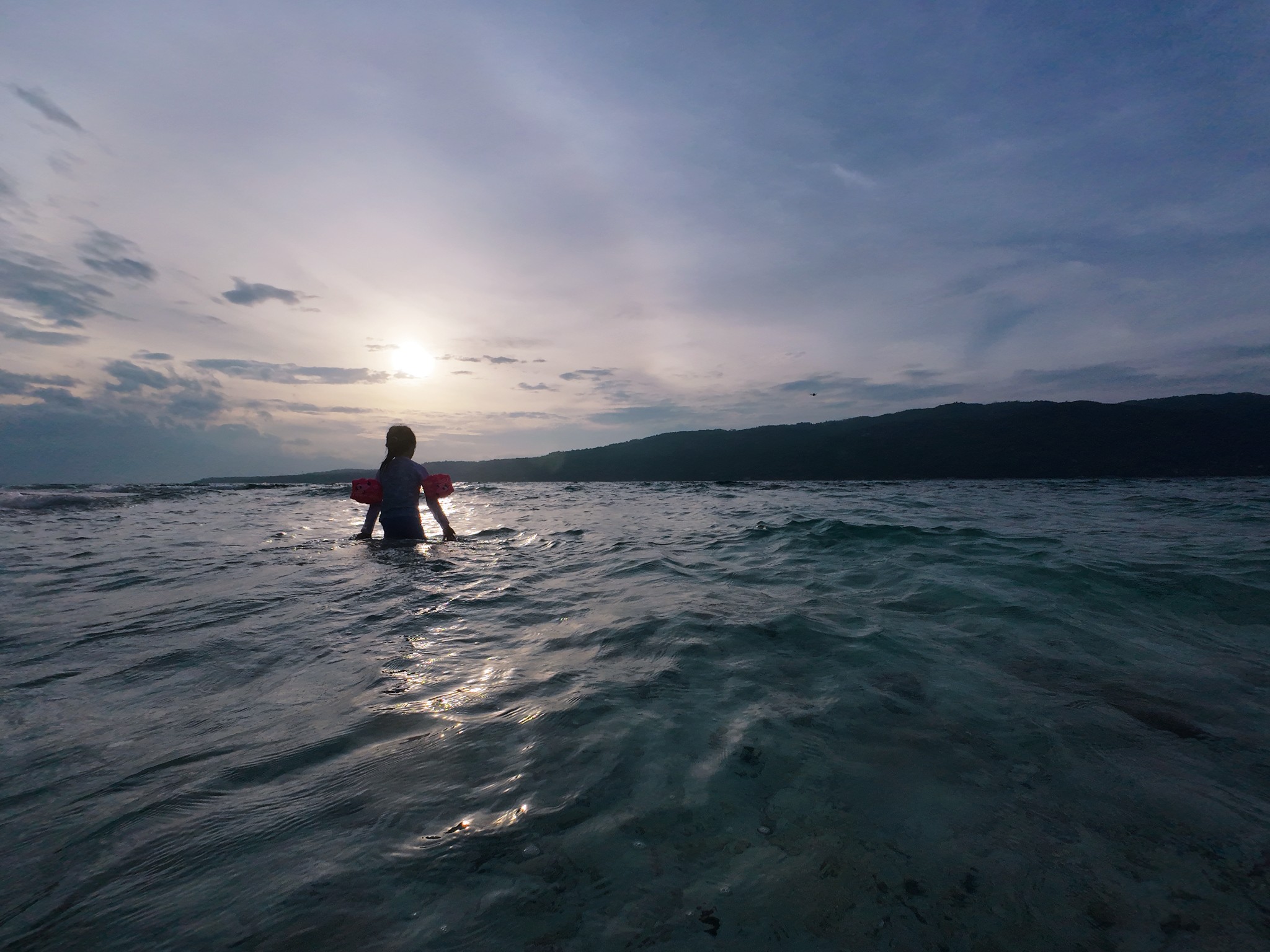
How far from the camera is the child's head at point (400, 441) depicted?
9945 millimetres

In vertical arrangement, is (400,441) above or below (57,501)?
Answer: above

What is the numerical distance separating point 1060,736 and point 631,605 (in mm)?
4149

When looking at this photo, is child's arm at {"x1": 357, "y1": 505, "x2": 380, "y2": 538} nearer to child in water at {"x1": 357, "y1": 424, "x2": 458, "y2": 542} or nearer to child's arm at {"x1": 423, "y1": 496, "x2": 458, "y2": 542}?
Answer: child in water at {"x1": 357, "y1": 424, "x2": 458, "y2": 542}

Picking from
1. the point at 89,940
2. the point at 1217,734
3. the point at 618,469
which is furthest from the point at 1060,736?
the point at 618,469

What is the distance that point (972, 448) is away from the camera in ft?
235

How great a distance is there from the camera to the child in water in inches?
398

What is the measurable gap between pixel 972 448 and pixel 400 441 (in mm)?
80905

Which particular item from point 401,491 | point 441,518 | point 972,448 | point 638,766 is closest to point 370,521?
point 401,491

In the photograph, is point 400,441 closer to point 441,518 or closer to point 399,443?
point 399,443

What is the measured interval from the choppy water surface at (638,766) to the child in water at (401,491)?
3511 mm

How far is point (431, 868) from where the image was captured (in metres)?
2.14

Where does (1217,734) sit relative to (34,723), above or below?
below

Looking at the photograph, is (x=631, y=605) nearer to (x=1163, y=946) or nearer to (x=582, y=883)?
(x=582, y=883)

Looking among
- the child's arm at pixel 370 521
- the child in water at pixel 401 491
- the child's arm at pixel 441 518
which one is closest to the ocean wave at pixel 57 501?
the child's arm at pixel 370 521
